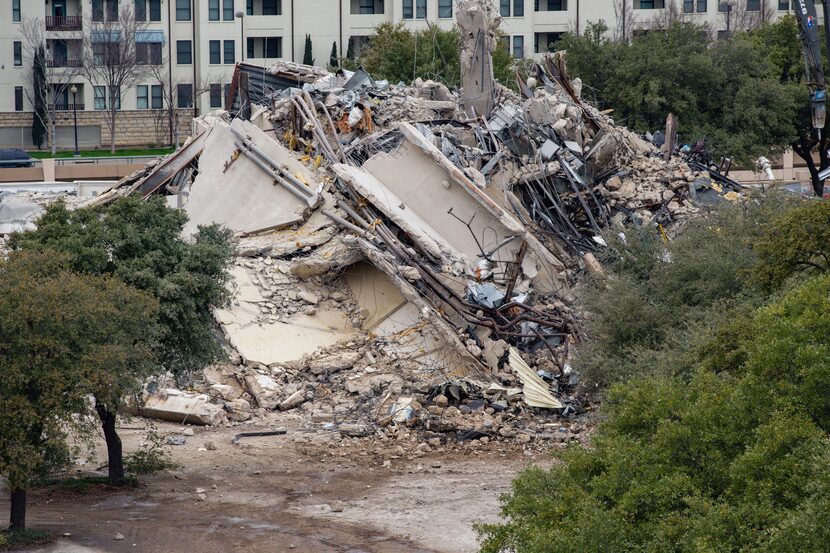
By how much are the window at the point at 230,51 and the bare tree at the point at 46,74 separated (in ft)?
23.4

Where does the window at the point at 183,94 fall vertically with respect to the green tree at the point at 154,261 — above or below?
above

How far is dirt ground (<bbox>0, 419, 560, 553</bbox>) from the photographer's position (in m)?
15.0

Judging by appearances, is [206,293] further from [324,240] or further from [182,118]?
[182,118]

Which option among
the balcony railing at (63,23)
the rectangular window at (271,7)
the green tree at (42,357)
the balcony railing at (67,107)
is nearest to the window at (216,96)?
the rectangular window at (271,7)

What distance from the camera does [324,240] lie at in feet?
83.1

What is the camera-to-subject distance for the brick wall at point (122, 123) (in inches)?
2416

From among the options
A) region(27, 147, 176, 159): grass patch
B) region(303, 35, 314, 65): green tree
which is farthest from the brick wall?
region(303, 35, 314, 65): green tree

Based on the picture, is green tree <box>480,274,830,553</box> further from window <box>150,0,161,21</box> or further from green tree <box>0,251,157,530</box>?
window <box>150,0,161,21</box>

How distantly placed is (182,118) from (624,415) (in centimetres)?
A: 5209

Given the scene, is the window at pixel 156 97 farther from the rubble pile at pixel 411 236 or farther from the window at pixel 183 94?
the rubble pile at pixel 411 236

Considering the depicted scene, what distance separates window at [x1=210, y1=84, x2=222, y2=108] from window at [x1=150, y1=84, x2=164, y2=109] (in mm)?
2768

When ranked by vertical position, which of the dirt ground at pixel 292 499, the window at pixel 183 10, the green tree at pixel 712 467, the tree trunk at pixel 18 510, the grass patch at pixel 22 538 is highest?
the window at pixel 183 10

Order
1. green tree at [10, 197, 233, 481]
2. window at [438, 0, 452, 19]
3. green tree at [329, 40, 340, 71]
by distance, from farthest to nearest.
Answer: window at [438, 0, 452, 19] < green tree at [329, 40, 340, 71] < green tree at [10, 197, 233, 481]

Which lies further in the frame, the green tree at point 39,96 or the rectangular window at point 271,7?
the rectangular window at point 271,7
